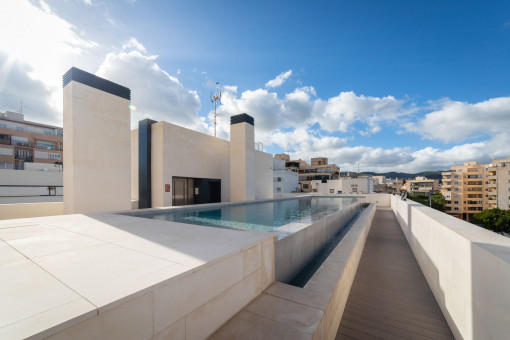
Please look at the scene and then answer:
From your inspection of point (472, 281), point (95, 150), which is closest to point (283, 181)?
point (95, 150)

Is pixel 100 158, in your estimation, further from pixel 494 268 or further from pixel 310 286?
pixel 494 268

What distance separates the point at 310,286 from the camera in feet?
9.40

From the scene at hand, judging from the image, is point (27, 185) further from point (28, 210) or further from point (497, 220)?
point (497, 220)

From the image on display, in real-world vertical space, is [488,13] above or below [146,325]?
above

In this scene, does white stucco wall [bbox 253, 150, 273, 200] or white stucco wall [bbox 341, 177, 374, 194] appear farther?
white stucco wall [bbox 341, 177, 374, 194]

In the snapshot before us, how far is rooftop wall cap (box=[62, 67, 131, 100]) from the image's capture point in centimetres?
808

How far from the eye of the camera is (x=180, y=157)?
13.4 meters

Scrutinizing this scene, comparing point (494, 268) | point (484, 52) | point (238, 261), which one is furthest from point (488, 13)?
point (238, 261)

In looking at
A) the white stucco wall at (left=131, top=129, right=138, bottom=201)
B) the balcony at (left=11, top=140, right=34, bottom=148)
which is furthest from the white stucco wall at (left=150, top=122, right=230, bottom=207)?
the balcony at (left=11, top=140, right=34, bottom=148)

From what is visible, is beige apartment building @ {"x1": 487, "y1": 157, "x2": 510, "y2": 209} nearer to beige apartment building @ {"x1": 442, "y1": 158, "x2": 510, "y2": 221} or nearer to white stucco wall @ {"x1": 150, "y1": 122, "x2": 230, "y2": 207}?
beige apartment building @ {"x1": 442, "y1": 158, "x2": 510, "y2": 221}

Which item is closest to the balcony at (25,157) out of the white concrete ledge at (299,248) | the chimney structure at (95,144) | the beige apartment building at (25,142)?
the beige apartment building at (25,142)

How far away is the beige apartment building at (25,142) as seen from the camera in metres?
30.7

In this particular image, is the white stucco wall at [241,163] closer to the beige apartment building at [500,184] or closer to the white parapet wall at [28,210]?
the white parapet wall at [28,210]

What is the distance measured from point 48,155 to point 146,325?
48037 mm
